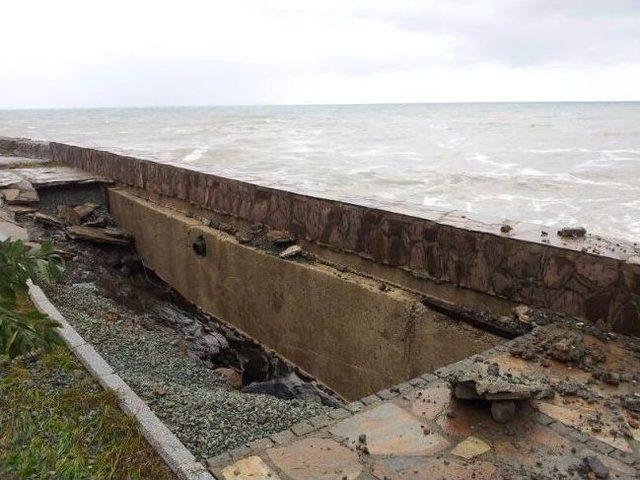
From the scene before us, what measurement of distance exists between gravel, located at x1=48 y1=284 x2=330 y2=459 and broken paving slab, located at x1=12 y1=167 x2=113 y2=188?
428 centimetres

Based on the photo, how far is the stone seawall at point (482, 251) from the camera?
4.07m

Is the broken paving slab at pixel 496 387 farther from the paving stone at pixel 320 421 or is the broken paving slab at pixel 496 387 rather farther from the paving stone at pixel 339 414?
the paving stone at pixel 320 421

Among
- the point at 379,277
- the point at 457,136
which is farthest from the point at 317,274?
the point at 457,136

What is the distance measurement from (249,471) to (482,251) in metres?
2.79

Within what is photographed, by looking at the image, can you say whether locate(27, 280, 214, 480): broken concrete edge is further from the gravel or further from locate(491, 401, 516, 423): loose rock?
locate(491, 401, 516, 423): loose rock

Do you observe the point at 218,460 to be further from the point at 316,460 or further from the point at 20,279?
the point at 20,279

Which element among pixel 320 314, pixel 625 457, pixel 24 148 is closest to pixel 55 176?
pixel 24 148

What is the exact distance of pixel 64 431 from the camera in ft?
10.9

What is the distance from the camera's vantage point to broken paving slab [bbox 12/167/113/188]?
10.4 m

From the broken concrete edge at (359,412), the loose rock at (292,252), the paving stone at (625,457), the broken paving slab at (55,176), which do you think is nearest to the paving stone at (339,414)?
the broken concrete edge at (359,412)

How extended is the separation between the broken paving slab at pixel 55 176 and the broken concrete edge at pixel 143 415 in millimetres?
6256

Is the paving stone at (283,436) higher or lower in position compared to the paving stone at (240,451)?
higher

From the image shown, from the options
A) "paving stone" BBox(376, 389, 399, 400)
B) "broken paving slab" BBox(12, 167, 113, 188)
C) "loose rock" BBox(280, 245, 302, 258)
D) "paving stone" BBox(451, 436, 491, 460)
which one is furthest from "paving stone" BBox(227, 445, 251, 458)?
"broken paving slab" BBox(12, 167, 113, 188)

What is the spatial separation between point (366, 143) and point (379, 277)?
34.5 metres
